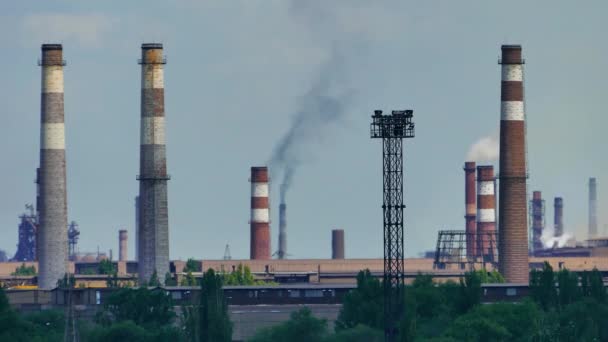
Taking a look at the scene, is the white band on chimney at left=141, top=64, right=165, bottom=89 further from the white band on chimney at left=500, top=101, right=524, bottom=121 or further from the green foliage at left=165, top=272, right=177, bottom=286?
the white band on chimney at left=500, top=101, right=524, bottom=121

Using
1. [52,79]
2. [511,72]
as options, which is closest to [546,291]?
[511,72]

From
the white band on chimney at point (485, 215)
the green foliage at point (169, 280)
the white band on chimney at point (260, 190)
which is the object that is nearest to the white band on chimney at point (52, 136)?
the green foliage at point (169, 280)

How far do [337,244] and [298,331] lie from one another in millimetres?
79570

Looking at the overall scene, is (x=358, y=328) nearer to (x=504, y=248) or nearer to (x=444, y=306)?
(x=444, y=306)

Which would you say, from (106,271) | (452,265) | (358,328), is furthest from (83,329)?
(452,265)

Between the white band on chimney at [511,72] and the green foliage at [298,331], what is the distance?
30.5m

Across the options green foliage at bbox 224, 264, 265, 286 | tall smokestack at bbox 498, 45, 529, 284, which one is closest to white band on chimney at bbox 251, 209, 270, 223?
green foliage at bbox 224, 264, 265, 286

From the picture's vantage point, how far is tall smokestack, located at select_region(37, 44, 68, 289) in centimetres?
12056

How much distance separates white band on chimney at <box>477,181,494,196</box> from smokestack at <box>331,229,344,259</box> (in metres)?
22.0

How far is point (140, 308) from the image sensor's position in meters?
96.4

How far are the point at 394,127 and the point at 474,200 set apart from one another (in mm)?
81829

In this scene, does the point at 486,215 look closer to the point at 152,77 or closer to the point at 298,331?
the point at 152,77

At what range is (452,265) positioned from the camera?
152 meters

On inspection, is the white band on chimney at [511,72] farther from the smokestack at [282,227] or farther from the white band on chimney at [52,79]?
the smokestack at [282,227]
